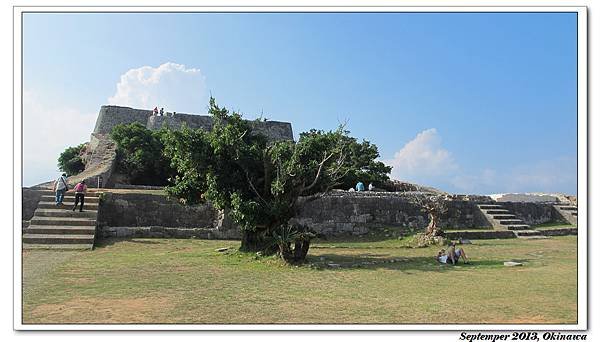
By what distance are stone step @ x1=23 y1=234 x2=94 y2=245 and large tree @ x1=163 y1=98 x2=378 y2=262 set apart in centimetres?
258

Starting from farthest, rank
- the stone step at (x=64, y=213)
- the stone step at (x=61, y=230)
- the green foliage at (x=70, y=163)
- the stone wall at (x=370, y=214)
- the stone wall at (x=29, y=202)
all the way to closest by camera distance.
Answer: the green foliage at (x=70, y=163), the stone wall at (x=370, y=214), the stone wall at (x=29, y=202), the stone step at (x=64, y=213), the stone step at (x=61, y=230)

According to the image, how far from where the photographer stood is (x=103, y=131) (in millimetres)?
34000

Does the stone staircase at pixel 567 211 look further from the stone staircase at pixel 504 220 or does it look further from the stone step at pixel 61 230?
the stone step at pixel 61 230

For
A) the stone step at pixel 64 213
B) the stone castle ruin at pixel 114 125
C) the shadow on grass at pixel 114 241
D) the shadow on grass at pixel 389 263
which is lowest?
the shadow on grass at pixel 389 263

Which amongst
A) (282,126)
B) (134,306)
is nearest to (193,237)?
(134,306)

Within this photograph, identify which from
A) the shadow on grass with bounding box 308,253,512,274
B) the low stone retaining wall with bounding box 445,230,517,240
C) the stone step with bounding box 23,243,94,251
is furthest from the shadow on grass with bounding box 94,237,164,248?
the low stone retaining wall with bounding box 445,230,517,240

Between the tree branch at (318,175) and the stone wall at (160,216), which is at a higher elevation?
the tree branch at (318,175)

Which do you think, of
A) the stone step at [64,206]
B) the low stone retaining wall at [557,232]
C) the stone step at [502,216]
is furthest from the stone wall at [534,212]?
the stone step at [64,206]

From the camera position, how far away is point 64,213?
13586 mm

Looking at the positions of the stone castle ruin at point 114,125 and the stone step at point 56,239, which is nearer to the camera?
the stone step at point 56,239

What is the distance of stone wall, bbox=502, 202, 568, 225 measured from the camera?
2094 cm

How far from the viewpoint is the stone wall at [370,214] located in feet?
57.4

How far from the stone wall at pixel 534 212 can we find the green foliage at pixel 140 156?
1651 centimetres
